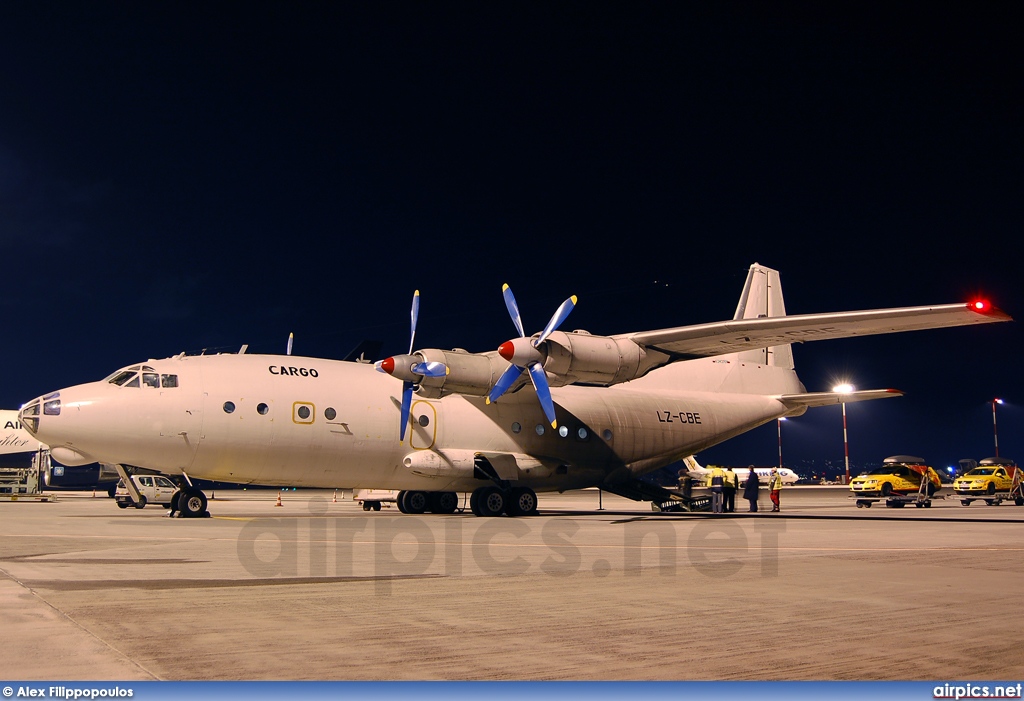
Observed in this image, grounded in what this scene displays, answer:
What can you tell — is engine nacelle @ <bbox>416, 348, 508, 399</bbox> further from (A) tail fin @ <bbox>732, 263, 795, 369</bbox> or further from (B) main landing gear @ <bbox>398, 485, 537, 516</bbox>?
(A) tail fin @ <bbox>732, 263, 795, 369</bbox>

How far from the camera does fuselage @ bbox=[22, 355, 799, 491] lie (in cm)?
2181

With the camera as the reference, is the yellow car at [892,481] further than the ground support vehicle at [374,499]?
Yes

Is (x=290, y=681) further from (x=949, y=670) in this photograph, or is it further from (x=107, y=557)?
(x=107, y=557)

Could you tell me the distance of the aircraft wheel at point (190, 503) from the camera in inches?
912

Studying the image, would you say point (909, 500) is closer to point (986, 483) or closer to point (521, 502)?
point (986, 483)

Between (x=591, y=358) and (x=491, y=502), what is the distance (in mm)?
6003

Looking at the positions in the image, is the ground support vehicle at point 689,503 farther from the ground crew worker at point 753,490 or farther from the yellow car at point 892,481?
the yellow car at point 892,481

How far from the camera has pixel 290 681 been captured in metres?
4.92

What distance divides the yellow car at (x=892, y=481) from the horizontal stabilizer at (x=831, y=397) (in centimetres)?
1117

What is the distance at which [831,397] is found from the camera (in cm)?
2936

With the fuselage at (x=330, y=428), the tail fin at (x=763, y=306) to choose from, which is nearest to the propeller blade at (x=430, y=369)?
the fuselage at (x=330, y=428)

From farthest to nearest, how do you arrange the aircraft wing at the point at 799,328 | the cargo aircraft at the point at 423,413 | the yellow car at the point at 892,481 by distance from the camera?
the yellow car at the point at 892,481, the cargo aircraft at the point at 423,413, the aircraft wing at the point at 799,328

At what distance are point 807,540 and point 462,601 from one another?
32.0 ft

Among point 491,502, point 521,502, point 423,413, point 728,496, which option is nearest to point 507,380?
point 423,413
